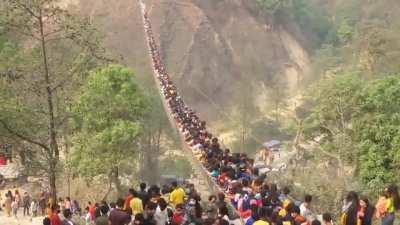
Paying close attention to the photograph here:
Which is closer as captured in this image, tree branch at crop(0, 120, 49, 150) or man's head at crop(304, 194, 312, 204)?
man's head at crop(304, 194, 312, 204)

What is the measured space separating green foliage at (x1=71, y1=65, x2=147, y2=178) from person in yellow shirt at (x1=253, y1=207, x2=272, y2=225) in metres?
13.6

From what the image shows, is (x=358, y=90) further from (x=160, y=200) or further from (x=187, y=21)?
(x=187, y=21)

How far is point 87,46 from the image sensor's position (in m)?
15.6

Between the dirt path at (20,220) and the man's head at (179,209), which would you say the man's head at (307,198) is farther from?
the dirt path at (20,220)

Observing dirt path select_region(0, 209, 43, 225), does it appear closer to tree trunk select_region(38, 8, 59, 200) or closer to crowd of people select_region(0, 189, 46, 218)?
crowd of people select_region(0, 189, 46, 218)

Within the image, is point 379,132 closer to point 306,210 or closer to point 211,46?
point 306,210

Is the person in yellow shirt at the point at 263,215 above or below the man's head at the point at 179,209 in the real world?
below

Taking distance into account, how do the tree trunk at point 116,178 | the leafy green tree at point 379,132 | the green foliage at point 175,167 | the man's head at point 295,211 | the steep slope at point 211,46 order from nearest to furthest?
the man's head at point 295,211 < the leafy green tree at point 379,132 < the tree trunk at point 116,178 < the green foliage at point 175,167 < the steep slope at point 211,46

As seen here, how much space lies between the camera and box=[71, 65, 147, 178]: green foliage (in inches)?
902

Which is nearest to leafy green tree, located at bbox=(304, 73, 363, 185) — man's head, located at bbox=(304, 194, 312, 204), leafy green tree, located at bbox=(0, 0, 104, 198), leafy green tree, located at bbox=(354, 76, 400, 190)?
leafy green tree, located at bbox=(354, 76, 400, 190)

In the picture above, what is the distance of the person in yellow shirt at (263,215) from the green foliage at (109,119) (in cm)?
1364

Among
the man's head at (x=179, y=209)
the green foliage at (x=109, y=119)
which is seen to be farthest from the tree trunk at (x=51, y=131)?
the green foliage at (x=109, y=119)

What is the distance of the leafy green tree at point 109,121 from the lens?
2292 cm

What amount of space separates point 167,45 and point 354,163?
112ft
